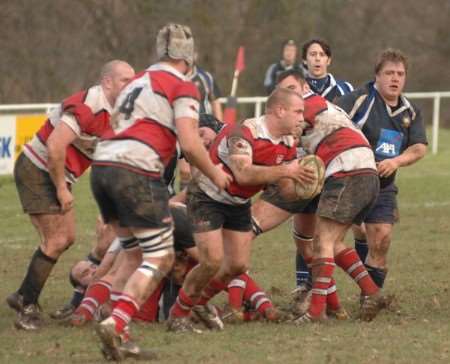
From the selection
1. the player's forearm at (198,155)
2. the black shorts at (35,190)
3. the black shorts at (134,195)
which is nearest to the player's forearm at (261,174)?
the player's forearm at (198,155)

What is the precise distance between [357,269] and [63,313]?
2.09 metres

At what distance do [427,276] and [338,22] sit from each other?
2527 cm

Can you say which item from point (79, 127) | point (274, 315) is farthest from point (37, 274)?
point (274, 315)

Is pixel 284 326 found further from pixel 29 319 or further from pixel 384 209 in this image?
pixel 29 319

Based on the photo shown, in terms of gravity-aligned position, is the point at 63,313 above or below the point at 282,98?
below

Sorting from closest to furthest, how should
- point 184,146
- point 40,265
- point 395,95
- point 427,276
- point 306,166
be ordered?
point 184,146 → point 306,166 → point 40,265 → point 395,95 → point 427,276

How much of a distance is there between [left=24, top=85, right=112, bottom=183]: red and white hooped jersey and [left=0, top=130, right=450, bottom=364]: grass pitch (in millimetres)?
1101

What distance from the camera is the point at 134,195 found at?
7.09 m

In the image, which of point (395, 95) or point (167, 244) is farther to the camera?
point (395, 95)

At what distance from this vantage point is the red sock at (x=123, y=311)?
6.94m

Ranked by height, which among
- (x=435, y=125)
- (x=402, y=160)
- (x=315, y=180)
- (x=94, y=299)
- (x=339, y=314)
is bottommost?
(x=435, y=125)

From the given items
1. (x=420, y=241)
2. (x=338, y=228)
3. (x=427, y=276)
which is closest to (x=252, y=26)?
(x=420, y=241)

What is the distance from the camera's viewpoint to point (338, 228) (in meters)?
8.62

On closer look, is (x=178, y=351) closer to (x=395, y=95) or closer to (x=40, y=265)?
(x=40, y=265)
